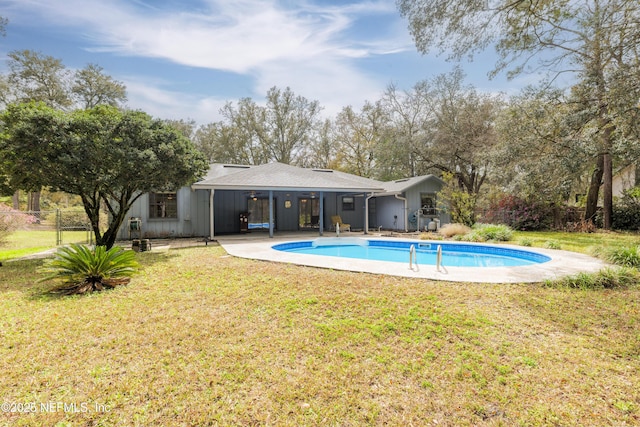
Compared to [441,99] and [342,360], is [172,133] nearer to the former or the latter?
[342,360]

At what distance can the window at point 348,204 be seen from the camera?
18.7 meters

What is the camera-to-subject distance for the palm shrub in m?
5.59

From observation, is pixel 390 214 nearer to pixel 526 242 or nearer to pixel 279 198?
pixel 279 198

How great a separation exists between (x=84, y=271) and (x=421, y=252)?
960 cm

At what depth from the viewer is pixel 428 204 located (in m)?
17.8

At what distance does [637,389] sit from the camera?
2689 millimetres

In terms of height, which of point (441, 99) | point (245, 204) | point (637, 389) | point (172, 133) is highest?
point (441, 99)

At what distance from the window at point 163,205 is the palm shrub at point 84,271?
312 inches

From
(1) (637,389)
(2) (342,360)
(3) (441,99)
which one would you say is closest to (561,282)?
(1) (637,389)

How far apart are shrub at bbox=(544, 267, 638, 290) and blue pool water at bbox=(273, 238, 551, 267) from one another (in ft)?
9.15

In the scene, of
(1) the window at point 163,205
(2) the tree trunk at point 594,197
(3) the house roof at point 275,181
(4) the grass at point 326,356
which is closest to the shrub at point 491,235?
(3) the house roof at point 275,181

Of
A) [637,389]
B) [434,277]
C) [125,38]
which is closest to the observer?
[637,389]

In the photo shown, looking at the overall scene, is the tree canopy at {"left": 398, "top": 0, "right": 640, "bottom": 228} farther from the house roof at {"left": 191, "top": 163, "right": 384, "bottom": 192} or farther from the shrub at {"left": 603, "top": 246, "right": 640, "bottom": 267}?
the house roof at {"left": 191, "top": 163, "right": 384, "bottom": 192}

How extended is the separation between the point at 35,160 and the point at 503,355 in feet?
32.9
